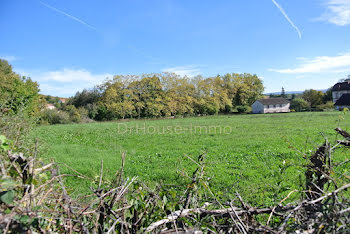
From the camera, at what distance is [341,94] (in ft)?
216

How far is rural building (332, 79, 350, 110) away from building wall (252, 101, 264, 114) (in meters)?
17.1

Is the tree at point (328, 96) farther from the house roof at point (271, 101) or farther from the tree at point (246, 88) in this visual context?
the tree at point (246, 88)

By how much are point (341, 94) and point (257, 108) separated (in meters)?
21.3

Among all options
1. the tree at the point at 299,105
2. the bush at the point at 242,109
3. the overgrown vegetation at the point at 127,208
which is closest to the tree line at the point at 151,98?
the bush at the point at 242,109

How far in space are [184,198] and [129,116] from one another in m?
46.7

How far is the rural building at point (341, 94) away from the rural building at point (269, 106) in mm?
13338

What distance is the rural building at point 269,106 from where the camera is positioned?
68338mm

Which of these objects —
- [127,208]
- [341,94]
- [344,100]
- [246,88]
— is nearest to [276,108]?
[246,88]

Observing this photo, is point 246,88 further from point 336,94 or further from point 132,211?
point 132,211

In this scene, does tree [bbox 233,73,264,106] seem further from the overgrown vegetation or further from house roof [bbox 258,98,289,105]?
the overgrown vegetation

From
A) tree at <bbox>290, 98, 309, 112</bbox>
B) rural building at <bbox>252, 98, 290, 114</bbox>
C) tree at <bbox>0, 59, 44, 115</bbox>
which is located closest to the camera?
tree at <bbox>0, 59, 44, 115</bbox>

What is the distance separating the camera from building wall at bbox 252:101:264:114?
68.4m

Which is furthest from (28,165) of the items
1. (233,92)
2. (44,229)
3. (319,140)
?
(233,92)

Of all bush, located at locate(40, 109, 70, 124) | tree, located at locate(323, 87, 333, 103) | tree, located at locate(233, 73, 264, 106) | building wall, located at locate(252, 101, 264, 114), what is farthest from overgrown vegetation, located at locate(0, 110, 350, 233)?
tree, located at locate(323, 87, 333, 103)
